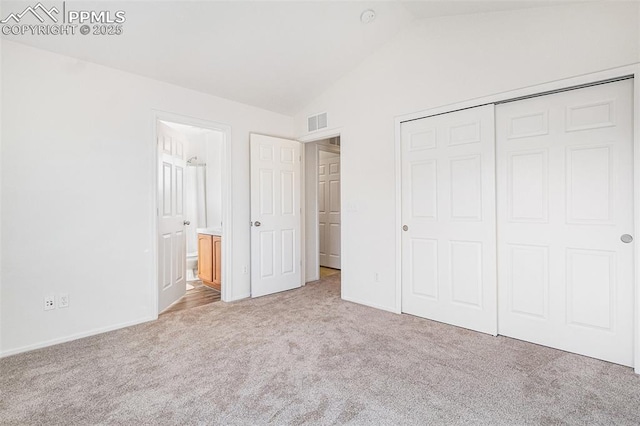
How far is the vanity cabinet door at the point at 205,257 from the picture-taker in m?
4.39

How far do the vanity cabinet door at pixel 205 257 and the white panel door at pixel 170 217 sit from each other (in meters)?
0.36

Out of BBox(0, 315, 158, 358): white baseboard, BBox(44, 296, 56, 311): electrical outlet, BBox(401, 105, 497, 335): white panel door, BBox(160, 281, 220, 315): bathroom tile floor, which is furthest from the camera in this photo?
BBox(160, 281, 220, 315): bathroom tile floor

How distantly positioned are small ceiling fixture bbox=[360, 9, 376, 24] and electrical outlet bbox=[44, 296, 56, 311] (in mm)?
3674

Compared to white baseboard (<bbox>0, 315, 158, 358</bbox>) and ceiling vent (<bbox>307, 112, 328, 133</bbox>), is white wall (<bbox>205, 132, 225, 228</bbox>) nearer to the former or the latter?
ceiling vent (<bbox>307, 112, 328, 133</bbox>)

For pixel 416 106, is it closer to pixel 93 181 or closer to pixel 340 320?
pixel 340 320

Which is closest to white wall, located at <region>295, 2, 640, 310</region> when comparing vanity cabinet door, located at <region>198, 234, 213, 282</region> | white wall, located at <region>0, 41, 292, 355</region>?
vanity cabinet door, located at <region>198, 234, 213, 282</region>

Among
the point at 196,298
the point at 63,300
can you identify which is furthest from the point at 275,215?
the point at 63,300

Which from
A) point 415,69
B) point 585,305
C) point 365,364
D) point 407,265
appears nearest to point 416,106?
point 415,69

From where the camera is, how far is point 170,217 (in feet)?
12.2

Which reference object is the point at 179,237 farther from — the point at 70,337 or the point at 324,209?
the point at 324,209

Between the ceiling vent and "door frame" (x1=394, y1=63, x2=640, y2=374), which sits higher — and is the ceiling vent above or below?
above

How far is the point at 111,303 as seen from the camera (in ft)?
9.64

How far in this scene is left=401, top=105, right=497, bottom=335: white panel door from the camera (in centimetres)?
282

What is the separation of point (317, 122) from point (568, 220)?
2.89 meters
